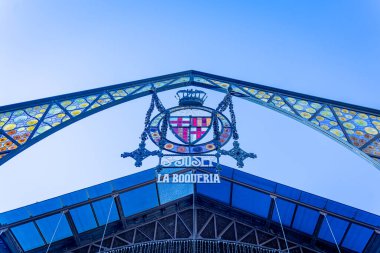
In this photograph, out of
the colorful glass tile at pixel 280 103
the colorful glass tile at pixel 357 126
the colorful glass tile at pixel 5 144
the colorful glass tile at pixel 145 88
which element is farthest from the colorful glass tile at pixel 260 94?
the colorful glass tile at pixel 5 144

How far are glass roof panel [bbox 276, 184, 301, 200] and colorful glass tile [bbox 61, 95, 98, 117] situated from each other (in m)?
8.04

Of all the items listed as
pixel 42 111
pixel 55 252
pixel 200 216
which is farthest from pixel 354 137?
pixel 55 252

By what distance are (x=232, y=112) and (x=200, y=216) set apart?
9088 mm

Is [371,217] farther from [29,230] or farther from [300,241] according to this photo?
[29,230]

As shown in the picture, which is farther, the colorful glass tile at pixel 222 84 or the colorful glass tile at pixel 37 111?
the colorful glass tile at pixel 222 84

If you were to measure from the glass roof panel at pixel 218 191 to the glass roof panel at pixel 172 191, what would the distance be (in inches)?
19.3

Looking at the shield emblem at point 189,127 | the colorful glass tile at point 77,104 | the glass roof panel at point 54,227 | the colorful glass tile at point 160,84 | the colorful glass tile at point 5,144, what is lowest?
the glass roof panel at point 54,227

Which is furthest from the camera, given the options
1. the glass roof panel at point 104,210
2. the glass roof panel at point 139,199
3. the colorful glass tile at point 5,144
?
the glass roof panel at point 139,199

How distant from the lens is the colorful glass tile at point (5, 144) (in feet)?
16.4

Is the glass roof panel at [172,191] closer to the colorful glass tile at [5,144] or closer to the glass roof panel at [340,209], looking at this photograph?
the glass roof panel at [340,209]

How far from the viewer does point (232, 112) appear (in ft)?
22.2

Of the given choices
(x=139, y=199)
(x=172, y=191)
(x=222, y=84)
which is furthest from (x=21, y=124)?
(x=172, y=191)

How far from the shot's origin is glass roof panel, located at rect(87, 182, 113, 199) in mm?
12406

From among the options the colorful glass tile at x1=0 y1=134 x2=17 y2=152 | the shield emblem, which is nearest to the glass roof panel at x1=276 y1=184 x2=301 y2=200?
the shield emblem
